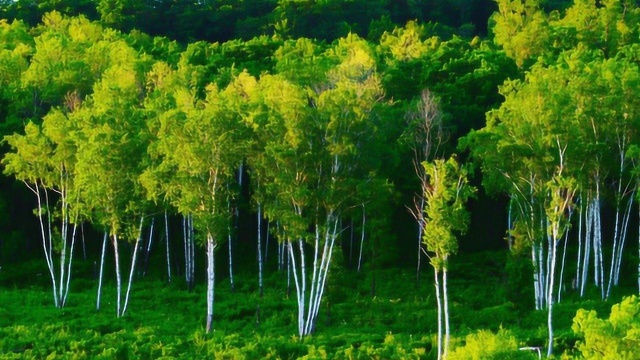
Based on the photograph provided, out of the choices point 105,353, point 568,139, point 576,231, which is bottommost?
point 105,353

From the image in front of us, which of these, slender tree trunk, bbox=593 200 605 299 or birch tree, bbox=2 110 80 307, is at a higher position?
A: birch tree, bbox=2 110 80 307

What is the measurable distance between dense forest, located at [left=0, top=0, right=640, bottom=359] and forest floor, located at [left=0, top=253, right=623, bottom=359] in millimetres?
132

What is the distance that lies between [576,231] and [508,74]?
444 inches

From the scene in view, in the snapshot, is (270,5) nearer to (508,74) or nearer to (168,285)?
(508,74)

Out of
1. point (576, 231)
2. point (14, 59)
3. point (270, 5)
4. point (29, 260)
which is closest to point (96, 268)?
point (29, 260)

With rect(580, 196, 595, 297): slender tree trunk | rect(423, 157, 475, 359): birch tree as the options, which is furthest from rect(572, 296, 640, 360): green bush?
rect(580, 196, 595, 297): slender tree trunk

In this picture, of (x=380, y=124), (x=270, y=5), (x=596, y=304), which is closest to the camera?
(x=596, y=304)

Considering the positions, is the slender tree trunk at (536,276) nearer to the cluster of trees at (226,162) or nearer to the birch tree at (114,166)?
the cluster of trees at (226,162)

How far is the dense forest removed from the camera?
35312 mm

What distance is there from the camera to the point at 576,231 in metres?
50.9

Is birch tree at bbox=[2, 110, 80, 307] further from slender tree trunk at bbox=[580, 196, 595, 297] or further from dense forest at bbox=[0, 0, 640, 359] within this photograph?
slender tree trunk at bbox=[580, 196, 595, 297]

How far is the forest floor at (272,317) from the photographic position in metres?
33.7

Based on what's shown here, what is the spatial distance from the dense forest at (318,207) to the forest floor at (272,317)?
5.2 inches

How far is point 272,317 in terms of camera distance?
3928 centimetres
